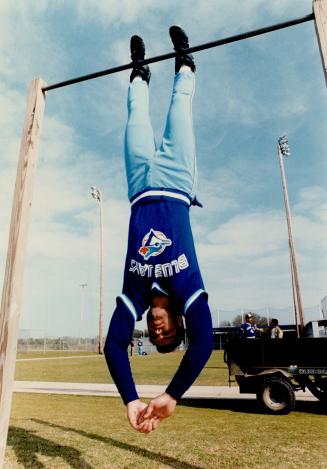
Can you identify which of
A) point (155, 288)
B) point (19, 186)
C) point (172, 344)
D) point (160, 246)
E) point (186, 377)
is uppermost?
point (19, 186)

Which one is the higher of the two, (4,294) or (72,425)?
(4,294)

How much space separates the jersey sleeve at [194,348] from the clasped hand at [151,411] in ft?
0.17

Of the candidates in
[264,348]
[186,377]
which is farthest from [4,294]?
[264,348]

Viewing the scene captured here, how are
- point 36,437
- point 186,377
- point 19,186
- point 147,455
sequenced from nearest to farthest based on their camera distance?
point 186,377, point 19,186, point 147,455, point 36,437

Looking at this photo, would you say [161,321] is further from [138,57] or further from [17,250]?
[138,57]

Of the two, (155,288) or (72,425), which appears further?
(72,425)

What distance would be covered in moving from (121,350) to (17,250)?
1.62 metres

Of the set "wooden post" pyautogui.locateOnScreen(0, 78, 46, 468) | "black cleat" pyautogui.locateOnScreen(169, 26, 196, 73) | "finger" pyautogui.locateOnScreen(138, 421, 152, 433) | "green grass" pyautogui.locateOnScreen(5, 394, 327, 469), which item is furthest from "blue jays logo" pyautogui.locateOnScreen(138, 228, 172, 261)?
"green grass" pyautogui.locateOnScreen(5, 394, 327, 469)

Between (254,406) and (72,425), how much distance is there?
12.9ft

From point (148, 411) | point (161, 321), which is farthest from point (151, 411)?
point (161, 321)

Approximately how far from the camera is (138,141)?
3092 millimetres

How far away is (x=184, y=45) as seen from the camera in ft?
11.0

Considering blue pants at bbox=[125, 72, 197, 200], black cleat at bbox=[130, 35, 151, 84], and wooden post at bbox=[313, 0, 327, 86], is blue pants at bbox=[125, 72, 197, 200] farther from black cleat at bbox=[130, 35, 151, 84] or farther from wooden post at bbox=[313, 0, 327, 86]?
wooden post at bbox=[313, 0, 327, 86]

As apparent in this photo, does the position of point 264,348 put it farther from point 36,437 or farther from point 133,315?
point 133,315
